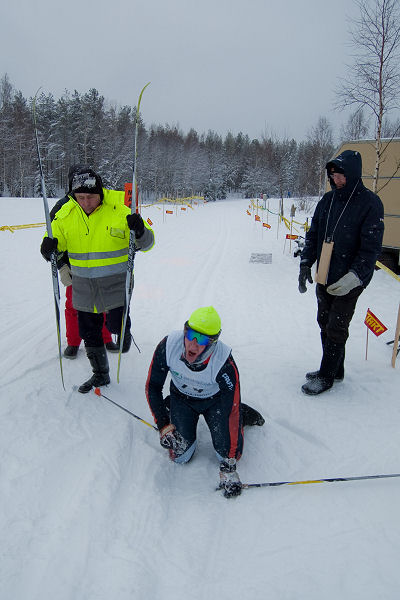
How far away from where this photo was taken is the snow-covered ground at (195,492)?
194 centimetres

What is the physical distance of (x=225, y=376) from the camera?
8.45 ft

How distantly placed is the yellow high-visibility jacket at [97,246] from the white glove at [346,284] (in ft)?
5.69

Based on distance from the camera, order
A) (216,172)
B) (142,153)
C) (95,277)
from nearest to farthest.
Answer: (95,277) → (142,153) → (216,172)

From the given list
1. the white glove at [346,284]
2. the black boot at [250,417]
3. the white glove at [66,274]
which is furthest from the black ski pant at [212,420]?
the white glove at [66,274]

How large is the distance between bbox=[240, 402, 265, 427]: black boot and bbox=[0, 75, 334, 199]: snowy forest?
23.8 m

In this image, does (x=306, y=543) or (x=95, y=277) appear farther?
(x=95, y=277)

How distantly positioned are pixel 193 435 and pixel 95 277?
63.4 inches

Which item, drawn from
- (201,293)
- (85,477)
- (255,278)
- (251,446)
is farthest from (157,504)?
(255,278)

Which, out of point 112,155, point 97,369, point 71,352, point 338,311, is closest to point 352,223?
point 338,311

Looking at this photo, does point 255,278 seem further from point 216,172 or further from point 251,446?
point 216,172

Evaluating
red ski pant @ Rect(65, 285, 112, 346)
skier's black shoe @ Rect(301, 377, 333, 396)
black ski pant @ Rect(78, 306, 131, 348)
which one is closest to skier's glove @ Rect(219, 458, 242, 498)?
skier's black shoe @ Rect(301, 377, 333, 396)

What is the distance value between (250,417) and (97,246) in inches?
79.4

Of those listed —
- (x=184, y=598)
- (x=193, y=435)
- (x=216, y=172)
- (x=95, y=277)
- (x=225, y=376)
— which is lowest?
(x=184, y=598)

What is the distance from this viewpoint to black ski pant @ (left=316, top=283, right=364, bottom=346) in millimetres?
3379
